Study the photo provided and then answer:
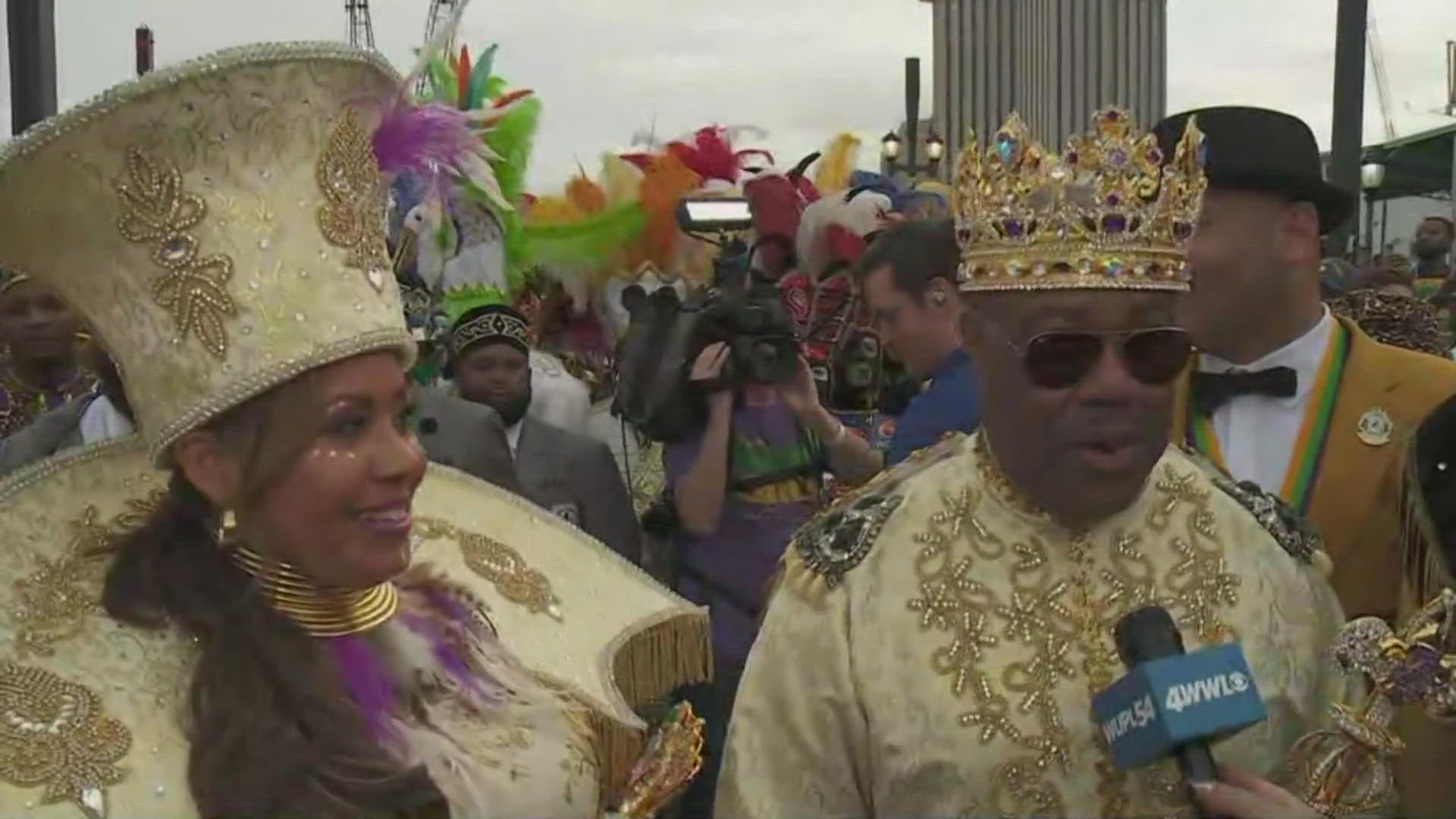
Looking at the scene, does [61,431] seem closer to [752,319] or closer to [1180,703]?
[752,319]

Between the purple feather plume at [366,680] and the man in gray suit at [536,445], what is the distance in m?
2.37

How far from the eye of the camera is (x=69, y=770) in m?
2.04

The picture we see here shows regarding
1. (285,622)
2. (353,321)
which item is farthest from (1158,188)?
(285,622)

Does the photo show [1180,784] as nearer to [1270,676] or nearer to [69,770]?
[1270,676]

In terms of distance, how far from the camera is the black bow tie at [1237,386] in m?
3.32

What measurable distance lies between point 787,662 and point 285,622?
2.55 ft

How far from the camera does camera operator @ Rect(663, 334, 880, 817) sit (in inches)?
181

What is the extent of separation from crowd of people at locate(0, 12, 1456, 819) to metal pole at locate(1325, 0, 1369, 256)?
5737mm

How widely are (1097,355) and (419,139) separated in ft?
3.46

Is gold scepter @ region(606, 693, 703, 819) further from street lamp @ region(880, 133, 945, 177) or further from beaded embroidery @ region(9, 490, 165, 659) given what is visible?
street lamp @ region(880, 133, 945, 177)

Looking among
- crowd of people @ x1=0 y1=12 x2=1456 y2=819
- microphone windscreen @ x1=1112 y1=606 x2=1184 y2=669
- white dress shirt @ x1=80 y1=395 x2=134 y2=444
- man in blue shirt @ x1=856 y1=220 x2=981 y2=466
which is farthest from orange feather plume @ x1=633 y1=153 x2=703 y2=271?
microphone windscreen @ x1=1112 y1=606 x2=1184 y2=669

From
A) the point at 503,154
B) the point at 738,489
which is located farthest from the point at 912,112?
the point at 738,489

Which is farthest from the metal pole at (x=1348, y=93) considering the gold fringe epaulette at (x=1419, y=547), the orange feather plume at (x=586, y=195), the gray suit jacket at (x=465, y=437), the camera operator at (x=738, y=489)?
the gold fringe epaulette at (x=1419, y=547)

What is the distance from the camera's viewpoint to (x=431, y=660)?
2439 millimetres
